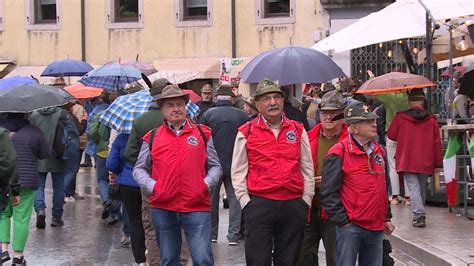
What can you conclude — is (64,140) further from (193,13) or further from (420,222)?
(193,13)

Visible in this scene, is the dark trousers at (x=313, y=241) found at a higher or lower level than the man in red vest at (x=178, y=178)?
lower

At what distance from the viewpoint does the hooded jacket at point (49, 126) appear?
14016mm

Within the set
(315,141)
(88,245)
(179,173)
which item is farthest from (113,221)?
(179,173)

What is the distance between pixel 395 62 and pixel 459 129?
10.7 m

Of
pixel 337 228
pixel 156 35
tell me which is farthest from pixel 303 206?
pixel 156 35

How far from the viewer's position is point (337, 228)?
816 cm

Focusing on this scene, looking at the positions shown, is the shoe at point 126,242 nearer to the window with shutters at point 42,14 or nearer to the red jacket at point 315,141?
the red jacket at point 315,141

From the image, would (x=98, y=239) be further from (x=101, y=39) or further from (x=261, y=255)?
(x=101, y=39)

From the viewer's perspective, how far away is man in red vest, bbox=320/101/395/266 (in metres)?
8.00

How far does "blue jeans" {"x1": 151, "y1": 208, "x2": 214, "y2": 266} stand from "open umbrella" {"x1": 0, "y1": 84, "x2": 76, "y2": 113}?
10.9 ft

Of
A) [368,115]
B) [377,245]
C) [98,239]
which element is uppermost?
[368,115]

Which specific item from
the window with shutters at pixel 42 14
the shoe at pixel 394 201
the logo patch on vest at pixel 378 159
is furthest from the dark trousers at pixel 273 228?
the window with shutters at pixel 42 14

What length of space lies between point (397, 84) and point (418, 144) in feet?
3.60

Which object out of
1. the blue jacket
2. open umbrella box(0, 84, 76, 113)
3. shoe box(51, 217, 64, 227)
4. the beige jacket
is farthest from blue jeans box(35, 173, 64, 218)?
the beige jacket
